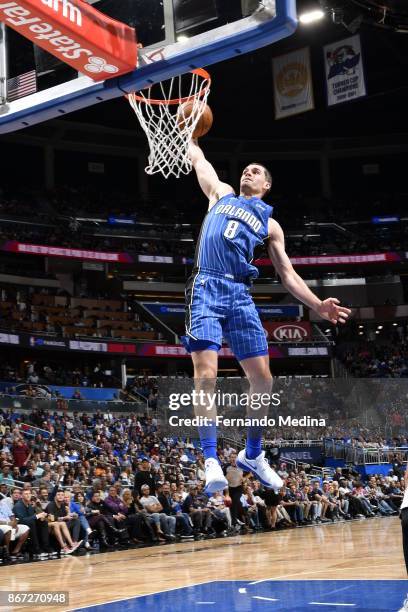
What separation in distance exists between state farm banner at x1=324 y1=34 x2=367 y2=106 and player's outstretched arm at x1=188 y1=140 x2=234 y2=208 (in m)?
19.7

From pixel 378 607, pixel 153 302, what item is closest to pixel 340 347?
pixel 153 302

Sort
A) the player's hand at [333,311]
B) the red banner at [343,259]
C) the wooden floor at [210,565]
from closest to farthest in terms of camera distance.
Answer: the player's hand at [333,311] < the wooden floor at [210,565] < the red banner at [343,259]

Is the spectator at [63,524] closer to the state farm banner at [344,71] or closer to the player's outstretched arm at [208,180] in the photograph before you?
the player's outstretched arm at [208,180]

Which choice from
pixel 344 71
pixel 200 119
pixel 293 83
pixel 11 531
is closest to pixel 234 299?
pixel 200 119

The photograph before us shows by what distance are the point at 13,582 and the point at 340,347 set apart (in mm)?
27735

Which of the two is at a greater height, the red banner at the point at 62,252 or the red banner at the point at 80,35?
the red banner at the point at 62,252

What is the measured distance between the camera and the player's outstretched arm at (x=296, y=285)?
449 centimetres

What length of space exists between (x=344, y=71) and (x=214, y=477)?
71.6 ft

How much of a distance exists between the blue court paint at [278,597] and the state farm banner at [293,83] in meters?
18.0

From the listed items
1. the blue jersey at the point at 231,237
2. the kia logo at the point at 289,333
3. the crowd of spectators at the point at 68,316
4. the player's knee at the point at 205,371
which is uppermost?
the crowd of spectators at the point at 68,316

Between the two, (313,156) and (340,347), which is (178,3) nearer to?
(340,347)

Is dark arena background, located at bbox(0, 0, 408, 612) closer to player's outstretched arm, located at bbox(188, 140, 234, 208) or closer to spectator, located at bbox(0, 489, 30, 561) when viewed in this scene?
spectator, located at bbox(0, 489, 30, 561)

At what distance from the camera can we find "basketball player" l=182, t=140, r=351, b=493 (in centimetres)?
433

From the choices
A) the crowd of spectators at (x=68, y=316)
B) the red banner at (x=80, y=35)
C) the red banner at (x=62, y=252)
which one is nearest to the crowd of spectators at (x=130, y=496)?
the red banner at (x=80, y=35)
